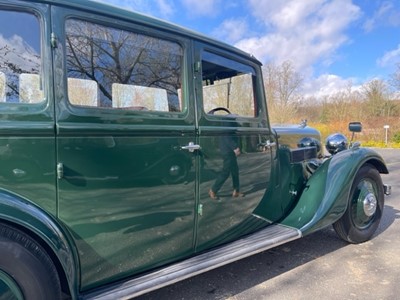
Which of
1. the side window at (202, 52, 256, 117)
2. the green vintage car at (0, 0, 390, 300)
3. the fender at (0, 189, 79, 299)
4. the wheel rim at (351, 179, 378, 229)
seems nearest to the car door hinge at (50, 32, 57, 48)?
the green vintage car at (0, 0, 390, 300)

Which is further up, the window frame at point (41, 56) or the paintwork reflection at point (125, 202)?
the window frame at point (41, 56)

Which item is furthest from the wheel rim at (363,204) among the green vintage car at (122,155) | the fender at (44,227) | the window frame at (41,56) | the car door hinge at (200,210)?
the window frame at (41,56)

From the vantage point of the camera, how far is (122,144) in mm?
2180

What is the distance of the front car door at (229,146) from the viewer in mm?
2689

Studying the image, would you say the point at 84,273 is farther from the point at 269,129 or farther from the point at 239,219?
the point at 269,129

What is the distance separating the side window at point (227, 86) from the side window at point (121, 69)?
0.33 meters

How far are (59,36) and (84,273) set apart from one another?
4.75 feet

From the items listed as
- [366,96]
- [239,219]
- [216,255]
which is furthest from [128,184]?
[366,96]

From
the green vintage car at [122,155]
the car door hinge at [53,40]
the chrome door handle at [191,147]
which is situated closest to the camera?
the green vintage car at [122,155]

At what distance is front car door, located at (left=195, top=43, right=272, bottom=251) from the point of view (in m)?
2.69

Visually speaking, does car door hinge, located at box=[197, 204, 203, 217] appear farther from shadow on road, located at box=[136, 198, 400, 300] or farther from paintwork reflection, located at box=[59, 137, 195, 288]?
shadow on road, located at box=[136, 198, 400, 300]

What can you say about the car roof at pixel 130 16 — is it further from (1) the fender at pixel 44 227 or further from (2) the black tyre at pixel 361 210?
(2) the black tyre at pixel 361 210

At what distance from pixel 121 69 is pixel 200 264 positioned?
1.53 metres

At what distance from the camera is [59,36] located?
197cm
